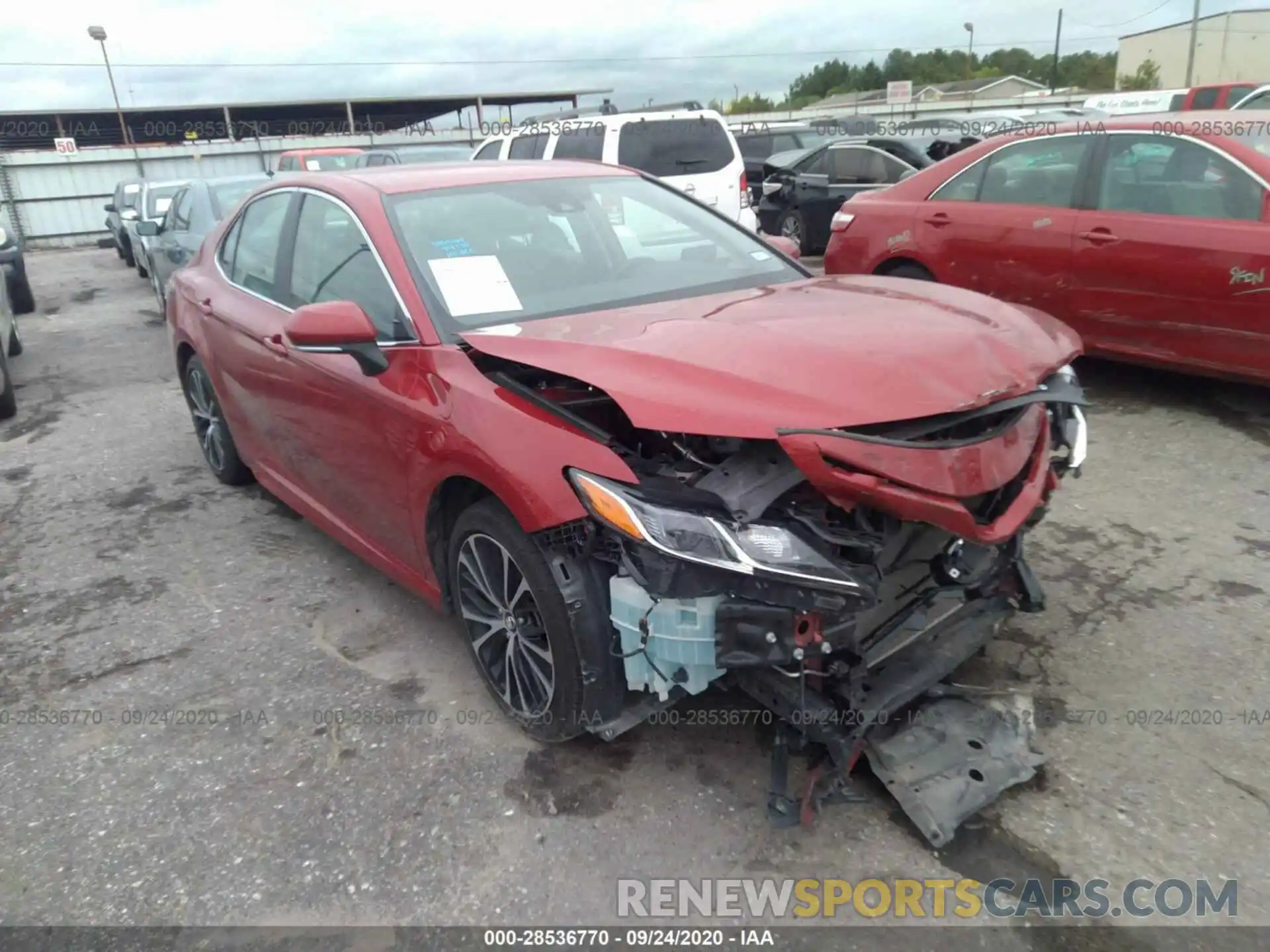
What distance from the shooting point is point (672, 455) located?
8.75 feet

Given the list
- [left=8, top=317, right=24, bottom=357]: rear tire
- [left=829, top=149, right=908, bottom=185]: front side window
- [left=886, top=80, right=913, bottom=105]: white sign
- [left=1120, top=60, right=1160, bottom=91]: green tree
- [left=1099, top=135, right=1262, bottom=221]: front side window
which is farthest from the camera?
[left=1120, top=60, right=1160, bottom=91]: green tree

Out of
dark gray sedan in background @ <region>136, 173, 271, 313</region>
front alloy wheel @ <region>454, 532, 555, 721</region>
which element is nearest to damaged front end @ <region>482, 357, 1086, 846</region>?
front alloy wheel @ <region>454, 532, 555, 721</region>

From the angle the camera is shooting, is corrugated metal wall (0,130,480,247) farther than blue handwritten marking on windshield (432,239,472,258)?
Yes

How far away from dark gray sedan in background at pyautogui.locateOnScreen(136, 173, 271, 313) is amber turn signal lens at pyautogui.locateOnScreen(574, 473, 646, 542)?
7141mm

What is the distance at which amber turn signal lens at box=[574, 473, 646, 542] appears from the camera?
2283 millimetres

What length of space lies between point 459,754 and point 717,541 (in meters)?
1.27

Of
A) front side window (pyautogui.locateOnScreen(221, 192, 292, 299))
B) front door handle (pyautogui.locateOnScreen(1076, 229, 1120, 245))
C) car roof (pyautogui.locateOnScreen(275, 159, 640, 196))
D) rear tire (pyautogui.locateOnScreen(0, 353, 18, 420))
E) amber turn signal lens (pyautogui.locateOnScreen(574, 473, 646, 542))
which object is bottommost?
rear tire (pyautogui.locateOnScreen(0, 353, 18, 420))

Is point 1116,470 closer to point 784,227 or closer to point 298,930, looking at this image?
point 298,930

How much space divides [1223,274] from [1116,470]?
1.20 metres

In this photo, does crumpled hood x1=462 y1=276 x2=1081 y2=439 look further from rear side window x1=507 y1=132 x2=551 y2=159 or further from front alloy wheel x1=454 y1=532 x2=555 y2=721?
rear side window x1=507 y1=132 x2=551 y2=159

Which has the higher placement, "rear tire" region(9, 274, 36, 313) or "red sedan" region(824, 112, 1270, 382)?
"red sedan" region(824, 112, 1270, 382)

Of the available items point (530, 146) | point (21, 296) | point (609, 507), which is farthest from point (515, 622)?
point (21, 296)

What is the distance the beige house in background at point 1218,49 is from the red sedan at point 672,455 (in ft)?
161

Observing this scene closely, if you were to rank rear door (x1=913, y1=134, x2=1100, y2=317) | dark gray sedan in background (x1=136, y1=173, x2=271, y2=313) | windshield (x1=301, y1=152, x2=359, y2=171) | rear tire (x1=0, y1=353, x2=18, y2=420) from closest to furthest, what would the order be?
A: rear door (x1=913, y1=134, x2=1100, y2=317) < rear tire (x1=0, y1=353, x2=18, y2=420) < dark gray sedan in background (x1=136, y1=173, x2=271, y2=313) < windshield (x1=301, y1=152, x2=359, y2=171)
